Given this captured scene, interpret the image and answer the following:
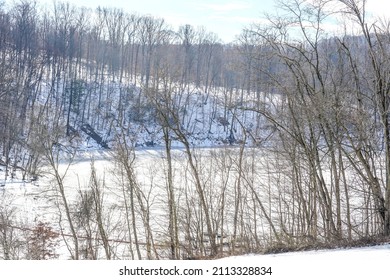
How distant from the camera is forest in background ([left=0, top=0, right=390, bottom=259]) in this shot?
12305 millimetres

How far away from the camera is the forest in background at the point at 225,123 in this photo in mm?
12305

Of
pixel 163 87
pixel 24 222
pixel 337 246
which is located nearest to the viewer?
pixel 337 246

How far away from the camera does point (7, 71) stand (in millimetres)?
42156

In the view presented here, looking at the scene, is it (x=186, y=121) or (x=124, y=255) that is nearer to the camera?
(x=124, y=255)

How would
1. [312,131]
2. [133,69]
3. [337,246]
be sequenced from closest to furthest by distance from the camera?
[337,246] → [312,131] → [133,69]

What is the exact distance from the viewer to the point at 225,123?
53.7 meters

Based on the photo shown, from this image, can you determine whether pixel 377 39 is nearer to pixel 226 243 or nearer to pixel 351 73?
pixel 351 73

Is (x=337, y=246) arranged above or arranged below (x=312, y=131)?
below

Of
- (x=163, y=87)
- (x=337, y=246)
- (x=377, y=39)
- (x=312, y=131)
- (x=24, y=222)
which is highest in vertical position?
(x=377, y=39)

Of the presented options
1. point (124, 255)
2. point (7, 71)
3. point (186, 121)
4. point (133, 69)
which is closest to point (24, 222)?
point (124, 255)

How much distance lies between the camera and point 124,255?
53.2 ft

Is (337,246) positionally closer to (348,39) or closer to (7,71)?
(348,39)

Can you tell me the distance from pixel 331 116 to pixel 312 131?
1.03 metres

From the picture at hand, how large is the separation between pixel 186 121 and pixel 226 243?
1489 inches
